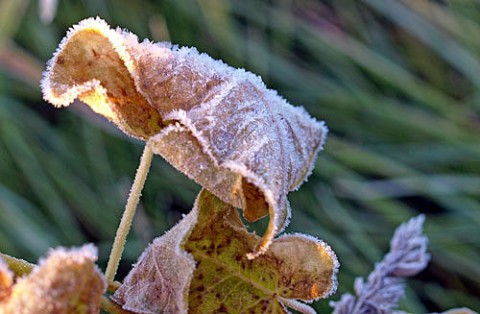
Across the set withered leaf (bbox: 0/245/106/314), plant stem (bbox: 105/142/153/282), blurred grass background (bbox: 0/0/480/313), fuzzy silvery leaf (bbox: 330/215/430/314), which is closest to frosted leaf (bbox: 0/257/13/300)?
withered leaf (bbox: 0/245/106/314)

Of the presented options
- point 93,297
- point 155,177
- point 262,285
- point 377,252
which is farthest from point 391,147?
point 93,297

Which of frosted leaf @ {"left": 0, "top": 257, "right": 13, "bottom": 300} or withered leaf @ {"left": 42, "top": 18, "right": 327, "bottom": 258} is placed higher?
withered leaf @ {"left": 42, "top": 18, "right": 327, "bottom": 258}

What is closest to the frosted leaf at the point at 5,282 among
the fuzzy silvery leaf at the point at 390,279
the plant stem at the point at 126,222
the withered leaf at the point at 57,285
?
the withered leaf at the point at 57,285

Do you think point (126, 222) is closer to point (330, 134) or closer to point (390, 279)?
point (390, 279)

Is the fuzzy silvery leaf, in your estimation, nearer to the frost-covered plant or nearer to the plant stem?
the frost-covered plant

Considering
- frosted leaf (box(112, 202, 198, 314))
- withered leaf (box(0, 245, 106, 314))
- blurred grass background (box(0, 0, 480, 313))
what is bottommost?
withered leaf (box(0, 245, 106, 314))

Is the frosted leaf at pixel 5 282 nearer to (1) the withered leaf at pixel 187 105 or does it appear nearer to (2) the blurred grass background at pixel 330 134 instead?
(1) the withered leaf at pixel 187 105

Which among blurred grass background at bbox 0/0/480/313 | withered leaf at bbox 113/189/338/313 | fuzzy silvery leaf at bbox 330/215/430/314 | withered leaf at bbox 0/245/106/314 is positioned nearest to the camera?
withered leaf at bbox 0/245/106/314

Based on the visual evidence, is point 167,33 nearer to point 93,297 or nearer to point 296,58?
point 296,58
